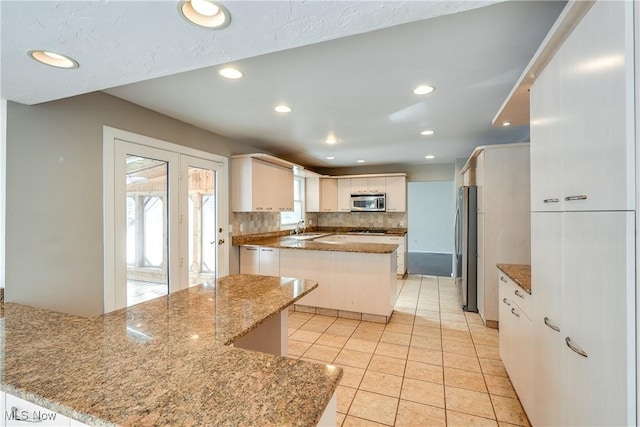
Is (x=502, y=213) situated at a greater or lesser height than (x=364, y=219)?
greater

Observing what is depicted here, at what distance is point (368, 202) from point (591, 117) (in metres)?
5.19

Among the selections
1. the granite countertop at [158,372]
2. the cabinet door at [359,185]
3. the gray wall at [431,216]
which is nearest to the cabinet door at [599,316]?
the granite countertop at [158,372]

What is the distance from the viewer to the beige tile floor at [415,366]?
193 cm

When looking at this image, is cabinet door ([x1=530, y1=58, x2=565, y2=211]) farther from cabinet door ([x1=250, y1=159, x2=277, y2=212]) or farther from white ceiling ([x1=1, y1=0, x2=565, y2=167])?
cabinet door ([x1=250, y1=159, x2=277, y2=212])

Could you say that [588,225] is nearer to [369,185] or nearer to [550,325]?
[550,325]

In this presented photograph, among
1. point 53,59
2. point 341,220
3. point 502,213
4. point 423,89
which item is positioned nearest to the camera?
point 53,59

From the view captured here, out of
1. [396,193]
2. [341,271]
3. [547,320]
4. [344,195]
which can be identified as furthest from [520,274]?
[344,195]

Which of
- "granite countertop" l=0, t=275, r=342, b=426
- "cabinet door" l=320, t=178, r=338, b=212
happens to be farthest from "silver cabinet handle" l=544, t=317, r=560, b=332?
"cabinet door" l=320, t=178, r=338, b=212

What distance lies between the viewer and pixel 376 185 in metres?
6.21

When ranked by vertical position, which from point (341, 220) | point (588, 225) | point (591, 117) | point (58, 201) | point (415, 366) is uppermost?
point (591, 117)

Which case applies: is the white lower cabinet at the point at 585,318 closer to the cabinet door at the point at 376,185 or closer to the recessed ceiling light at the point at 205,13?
the recessed ceiling light at the point at 205,13

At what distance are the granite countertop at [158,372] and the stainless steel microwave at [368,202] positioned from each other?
16.3 ft

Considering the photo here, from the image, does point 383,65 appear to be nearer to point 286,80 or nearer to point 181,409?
point 286,80

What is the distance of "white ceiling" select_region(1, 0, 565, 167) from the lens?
103cm
